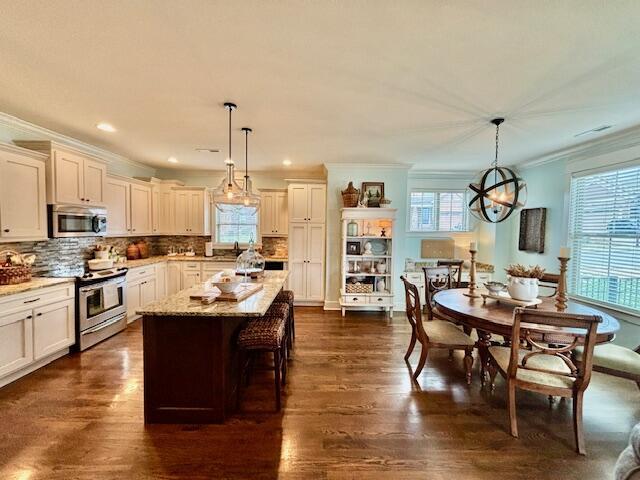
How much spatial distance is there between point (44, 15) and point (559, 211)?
5.70 m

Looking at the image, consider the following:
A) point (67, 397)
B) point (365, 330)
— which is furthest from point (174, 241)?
point (365, 330)

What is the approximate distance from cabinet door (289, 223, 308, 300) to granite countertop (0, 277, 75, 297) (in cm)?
304

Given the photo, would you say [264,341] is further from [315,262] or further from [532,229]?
[532,229]

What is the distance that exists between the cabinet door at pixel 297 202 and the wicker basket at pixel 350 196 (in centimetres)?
81

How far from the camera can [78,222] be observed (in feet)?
11.6

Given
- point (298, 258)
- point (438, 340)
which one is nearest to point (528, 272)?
point (438, 340)

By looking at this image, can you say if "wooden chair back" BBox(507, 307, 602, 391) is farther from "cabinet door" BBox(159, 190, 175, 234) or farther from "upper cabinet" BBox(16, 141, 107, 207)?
"cabinet door" BBox(159, 190, 175, 234)

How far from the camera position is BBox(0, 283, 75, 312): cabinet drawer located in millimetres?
2489

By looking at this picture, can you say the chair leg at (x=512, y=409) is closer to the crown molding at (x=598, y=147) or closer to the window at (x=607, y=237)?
the window at (x=607, y=237)

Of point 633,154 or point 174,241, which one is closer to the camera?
point 633,154

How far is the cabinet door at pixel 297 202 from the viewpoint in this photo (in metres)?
5.10

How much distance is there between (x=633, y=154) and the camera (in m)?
3.10

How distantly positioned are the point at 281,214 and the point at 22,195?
3.50 meters

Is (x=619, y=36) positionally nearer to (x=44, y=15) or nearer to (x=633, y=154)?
(x=633, y=154)
